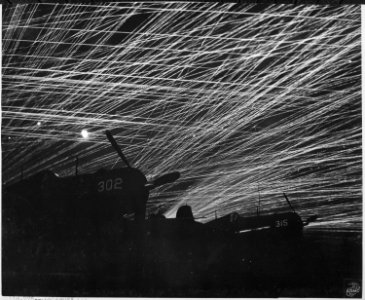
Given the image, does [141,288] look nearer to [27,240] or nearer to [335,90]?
[27,240]

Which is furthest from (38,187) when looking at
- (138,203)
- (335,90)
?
(335,90)

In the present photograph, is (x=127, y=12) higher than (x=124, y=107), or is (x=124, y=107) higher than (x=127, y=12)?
(x=127, y=12)

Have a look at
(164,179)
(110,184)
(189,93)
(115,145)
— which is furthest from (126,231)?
(189,93)

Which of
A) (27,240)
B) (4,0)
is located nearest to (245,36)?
(4,0)

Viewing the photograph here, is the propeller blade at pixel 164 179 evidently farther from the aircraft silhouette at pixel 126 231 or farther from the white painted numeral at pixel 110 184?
the white painted numeral at pixel 110 184

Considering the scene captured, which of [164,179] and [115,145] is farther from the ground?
[115,145]

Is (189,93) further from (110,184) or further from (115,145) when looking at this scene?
(110,184)

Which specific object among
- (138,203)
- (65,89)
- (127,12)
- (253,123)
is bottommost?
(138,203)
